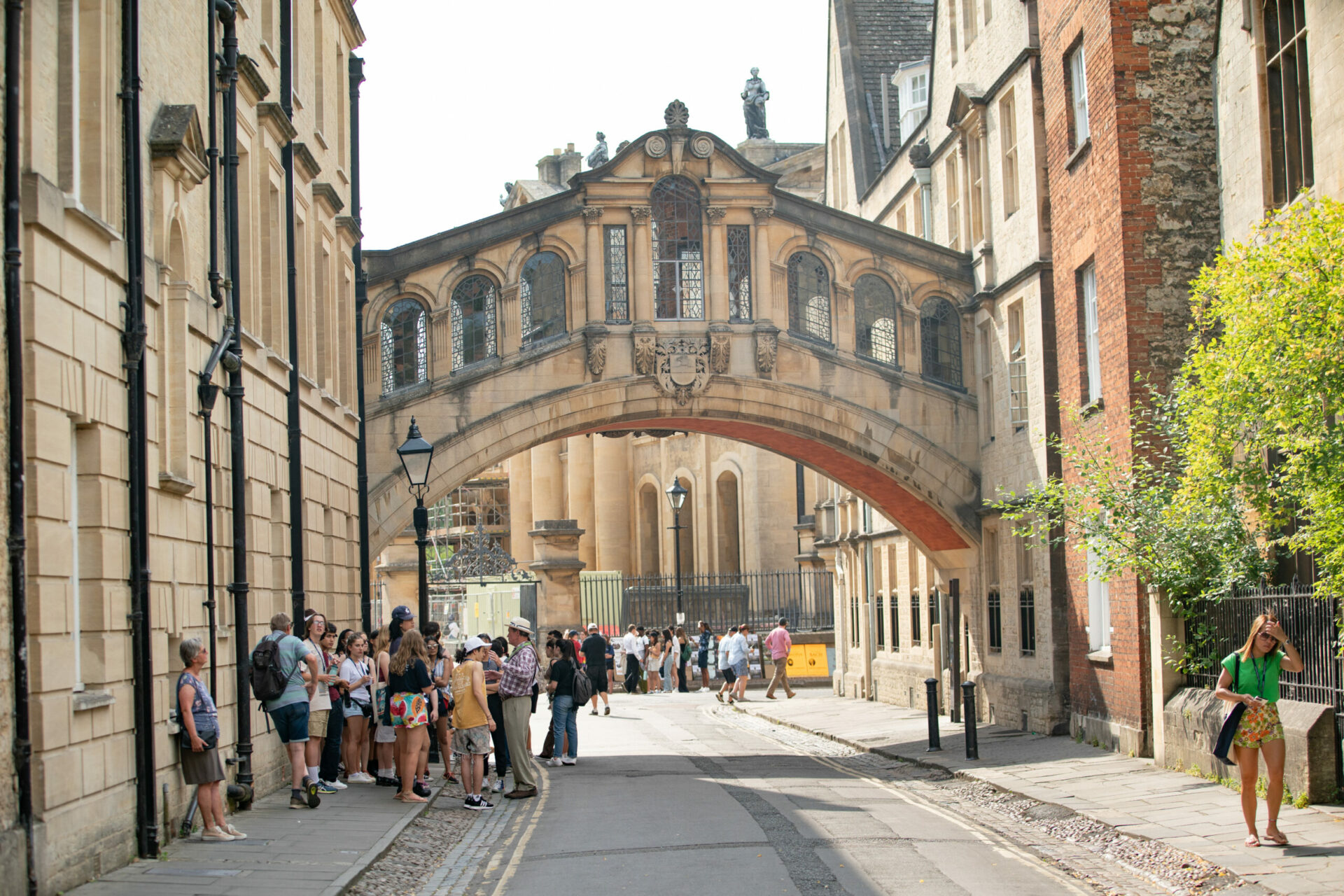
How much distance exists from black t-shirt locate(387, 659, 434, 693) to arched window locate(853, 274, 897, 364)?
38.5 ft

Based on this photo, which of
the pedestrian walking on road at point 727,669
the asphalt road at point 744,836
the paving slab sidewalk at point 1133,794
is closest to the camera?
the asphalt road at point 744,836

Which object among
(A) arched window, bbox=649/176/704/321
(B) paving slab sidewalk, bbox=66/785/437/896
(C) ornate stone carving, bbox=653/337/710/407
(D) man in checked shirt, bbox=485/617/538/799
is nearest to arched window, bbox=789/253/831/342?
(A) arched window, bbox=649/176/704/321

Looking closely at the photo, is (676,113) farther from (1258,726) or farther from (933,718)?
(1258,726)

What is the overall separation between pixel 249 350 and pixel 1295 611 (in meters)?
9.71

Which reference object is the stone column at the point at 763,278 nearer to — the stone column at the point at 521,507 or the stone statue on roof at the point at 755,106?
the stone column at the point at 521,507

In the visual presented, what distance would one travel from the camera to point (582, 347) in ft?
75.5

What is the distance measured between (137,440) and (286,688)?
9.02 feet

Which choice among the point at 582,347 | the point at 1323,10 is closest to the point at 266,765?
the point at 582,347

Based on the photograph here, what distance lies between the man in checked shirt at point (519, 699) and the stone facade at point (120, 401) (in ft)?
7.62

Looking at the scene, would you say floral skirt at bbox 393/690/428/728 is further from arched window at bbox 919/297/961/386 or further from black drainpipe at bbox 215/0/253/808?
arched window at bbox 919/297/961/386

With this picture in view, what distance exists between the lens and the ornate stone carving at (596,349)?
2289cm

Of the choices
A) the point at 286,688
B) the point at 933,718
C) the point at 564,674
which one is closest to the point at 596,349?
the point at 564,674

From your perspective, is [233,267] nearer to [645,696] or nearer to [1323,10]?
[1323,10]

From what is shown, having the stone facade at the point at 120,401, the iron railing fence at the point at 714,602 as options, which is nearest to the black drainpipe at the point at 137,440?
the stone facade at the point at 120,401
